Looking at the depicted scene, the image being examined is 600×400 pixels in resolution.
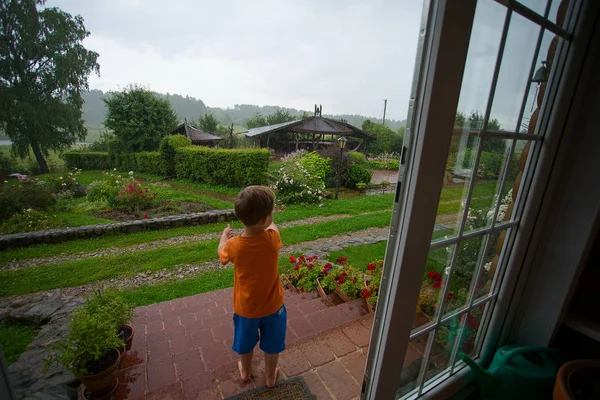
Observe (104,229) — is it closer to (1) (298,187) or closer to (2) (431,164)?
(1) (298,187)

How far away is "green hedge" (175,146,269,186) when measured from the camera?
990 cm

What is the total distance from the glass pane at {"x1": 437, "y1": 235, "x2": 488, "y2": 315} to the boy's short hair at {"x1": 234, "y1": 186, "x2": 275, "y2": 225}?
35.4 inches

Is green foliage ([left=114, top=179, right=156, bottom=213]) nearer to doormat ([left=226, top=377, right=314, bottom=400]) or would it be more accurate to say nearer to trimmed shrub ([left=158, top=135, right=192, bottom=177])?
trimmed shrub ([left=158, top=135, right=192, bottom=177])

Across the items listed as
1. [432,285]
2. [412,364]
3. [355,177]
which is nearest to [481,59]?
[432,285]

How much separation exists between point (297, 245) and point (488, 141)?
444 centimetres

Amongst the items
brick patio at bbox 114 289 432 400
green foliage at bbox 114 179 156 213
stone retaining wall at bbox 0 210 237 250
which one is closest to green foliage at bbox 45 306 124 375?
brick patio at bbox 114 289 432 400

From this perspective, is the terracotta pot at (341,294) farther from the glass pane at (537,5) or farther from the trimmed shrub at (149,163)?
the trimmed shrub at (149,163)

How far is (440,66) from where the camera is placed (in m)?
0.74

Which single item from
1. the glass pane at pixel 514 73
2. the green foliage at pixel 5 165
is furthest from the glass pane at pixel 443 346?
the green foliage at pixel 5 165

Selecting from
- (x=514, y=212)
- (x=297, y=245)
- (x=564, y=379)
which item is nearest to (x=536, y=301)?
(x=564, y=379)

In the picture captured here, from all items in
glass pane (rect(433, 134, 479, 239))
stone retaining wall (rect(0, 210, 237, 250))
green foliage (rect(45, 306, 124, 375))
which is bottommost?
stone retaining wall (rect(0, 210, 237, 250))

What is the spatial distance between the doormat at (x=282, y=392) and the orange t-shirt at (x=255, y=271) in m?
0.49

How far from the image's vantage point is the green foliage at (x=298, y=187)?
27.7 feet

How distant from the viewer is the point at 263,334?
1459 millimetres
